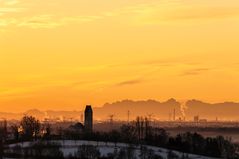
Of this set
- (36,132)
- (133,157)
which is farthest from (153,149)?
(36,132)

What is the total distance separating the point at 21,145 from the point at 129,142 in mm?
23834

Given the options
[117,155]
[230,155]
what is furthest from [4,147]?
[230,155]

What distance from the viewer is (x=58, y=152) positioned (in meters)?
153

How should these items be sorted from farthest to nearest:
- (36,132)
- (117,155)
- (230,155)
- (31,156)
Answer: (36,132) < (230,155) < (117,155) < (31,156)

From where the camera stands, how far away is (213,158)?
163125 millimetres

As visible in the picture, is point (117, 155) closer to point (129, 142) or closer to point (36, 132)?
point (129, 142)

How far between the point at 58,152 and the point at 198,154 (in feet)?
101

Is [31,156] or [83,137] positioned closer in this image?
[31,156]

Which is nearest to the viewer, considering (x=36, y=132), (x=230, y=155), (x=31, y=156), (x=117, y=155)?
(x=31, y=156)

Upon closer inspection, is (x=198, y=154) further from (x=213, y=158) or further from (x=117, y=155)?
(x=117, y=155)

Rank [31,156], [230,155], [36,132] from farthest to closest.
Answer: [36,132] < [230,155] < [31,156]

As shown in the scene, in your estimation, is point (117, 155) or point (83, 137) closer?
point (117, 155)

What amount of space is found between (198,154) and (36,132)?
151ft

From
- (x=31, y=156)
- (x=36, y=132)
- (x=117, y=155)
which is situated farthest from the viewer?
(x=36, y=132)
